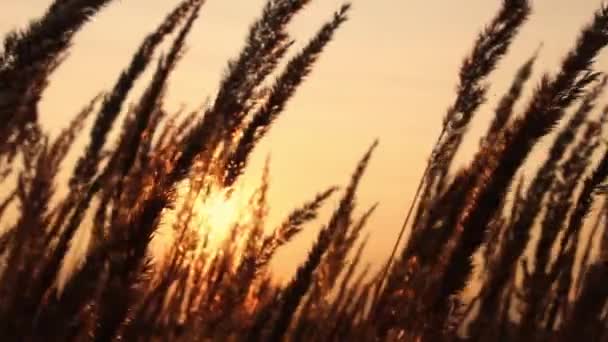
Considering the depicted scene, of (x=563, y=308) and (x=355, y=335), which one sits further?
(x=563, y=308)

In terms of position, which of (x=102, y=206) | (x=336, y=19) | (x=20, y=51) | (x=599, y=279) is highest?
(x=336, y=19)

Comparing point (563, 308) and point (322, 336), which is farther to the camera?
point (563, 308)

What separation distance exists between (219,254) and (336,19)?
1.10 meters

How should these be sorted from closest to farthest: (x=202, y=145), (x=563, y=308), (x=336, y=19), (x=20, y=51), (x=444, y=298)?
(x=20, y=51) < (x=202, y=145) < (x=444, y=298) < (x=336, y=19) < (x=563, y=308)

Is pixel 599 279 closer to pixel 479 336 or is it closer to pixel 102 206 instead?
pixel 479 336

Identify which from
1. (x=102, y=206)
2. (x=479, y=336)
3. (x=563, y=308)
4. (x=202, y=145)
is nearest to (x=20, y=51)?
(x=202, y=145)

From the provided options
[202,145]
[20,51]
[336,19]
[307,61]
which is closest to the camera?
[20,51]

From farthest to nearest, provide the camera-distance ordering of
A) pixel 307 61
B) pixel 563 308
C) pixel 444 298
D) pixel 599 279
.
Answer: pixel 563 308 → pixel 599 279 → pixel 307 61 → pixel 444 298

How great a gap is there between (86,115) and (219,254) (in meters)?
1.06

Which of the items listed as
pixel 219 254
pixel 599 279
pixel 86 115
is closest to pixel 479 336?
pixel 599 279

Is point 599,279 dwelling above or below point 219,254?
above

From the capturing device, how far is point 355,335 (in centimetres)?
287

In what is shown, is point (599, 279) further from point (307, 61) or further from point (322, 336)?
point (307, 61)

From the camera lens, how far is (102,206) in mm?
2904
